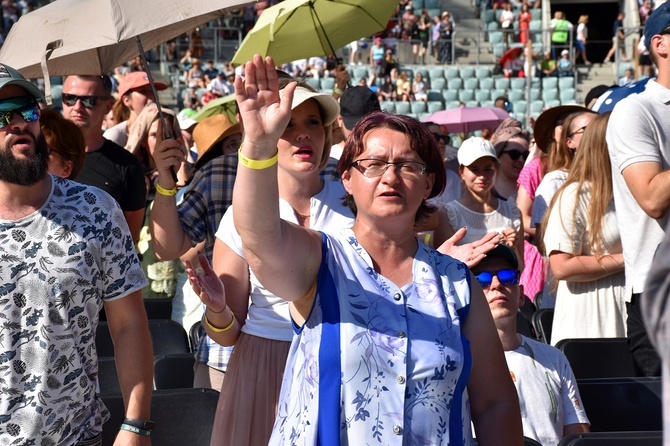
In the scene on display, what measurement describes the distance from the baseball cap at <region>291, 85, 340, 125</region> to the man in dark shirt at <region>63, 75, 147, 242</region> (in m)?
1.76

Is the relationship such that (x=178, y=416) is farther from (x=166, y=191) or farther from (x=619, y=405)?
(x=619, y=405)

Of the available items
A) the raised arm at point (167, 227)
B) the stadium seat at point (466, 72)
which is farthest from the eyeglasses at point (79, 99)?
the stadium seat at point (466, 72)

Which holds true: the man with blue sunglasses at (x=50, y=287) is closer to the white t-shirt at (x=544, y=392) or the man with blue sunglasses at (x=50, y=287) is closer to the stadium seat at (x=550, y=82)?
the white t-shirt at (x=544, y=392)

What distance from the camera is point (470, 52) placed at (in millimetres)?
28656

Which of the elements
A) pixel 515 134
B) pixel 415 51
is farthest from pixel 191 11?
pixel 415 51

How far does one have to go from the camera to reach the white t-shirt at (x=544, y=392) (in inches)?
142

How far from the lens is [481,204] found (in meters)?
5.54

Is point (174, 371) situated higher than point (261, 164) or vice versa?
point (261, 164)

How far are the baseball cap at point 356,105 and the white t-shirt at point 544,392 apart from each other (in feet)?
6.58

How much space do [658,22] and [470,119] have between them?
9.56m

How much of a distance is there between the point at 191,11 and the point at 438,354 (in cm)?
214

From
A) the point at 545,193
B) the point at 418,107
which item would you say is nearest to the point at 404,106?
the point at 418,107

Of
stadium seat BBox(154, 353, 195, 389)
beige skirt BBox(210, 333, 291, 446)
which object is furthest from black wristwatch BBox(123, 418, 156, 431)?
stadium seat BBox(154, 353, 195, 389)

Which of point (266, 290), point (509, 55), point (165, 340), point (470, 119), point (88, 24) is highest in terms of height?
point (88, 24)
